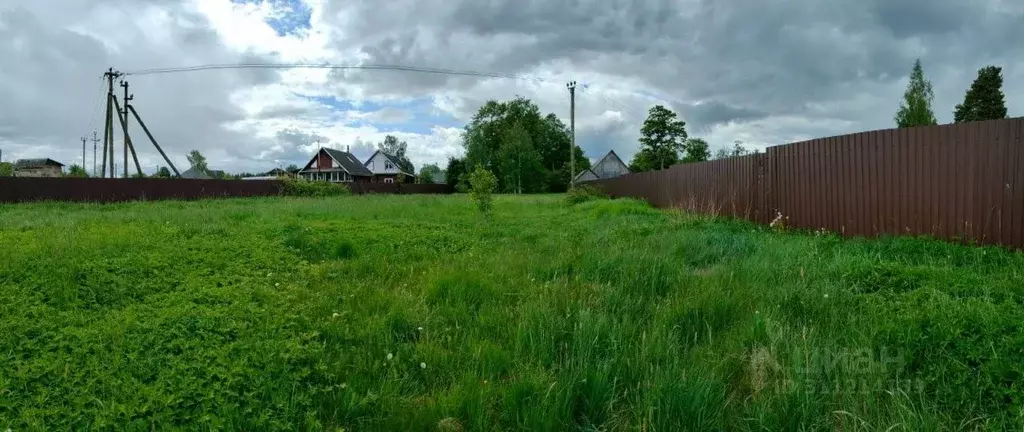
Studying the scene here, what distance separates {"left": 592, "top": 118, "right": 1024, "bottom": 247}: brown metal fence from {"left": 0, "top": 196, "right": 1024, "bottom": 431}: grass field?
0.64 metres

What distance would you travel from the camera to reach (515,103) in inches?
2566

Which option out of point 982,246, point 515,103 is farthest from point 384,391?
point 515,103

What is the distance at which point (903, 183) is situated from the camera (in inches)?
255

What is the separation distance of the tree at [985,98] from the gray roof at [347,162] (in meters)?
53.8

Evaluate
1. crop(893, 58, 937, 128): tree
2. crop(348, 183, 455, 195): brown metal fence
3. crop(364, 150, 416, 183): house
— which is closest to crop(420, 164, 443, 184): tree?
crop(364, 150, 416, 183): house

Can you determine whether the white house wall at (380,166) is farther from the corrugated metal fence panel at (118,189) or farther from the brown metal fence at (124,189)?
the corrugated metal fence panel at (118,189)

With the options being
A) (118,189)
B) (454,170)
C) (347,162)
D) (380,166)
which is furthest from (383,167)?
(118,189)

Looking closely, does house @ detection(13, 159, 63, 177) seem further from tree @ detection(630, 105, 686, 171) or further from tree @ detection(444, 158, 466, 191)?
tree @ detection(630, 105, 686, 171)

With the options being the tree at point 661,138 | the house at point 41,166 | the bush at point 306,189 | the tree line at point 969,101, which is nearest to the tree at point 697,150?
the tree at point 661,138

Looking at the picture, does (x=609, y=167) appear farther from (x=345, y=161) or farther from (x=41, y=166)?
(x=41, y=166)

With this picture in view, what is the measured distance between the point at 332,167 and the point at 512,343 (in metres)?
58.5

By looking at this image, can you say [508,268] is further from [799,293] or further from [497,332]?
[799,293]

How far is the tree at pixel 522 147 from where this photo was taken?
5112cm

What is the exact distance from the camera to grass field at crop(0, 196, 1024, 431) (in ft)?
7.45
